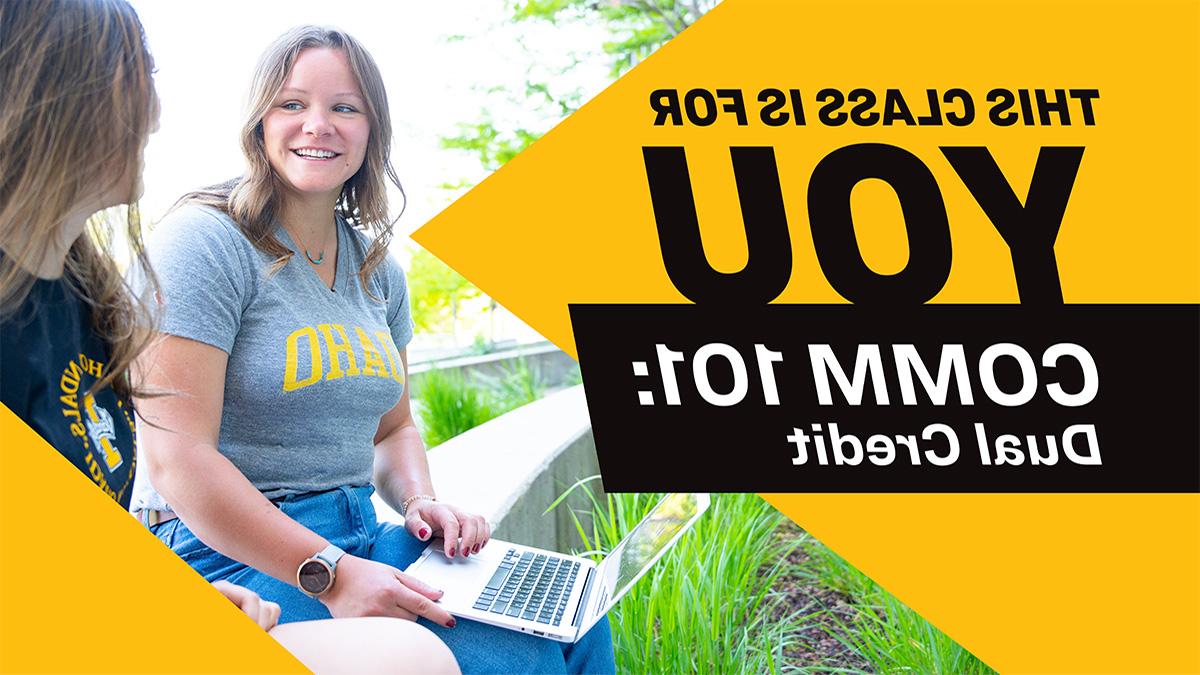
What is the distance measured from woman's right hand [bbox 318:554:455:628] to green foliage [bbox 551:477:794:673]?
976 millimetres

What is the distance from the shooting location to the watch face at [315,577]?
63.6 inches

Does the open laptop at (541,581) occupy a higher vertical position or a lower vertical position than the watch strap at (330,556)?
lower

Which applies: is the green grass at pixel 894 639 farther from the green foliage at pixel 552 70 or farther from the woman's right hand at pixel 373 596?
the green foliage at pixel 552 70

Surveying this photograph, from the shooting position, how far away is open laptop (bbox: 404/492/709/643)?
165 cm

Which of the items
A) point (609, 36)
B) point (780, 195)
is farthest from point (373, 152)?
point (609, 36)

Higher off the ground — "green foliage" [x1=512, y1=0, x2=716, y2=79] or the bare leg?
"green foliage" [x1=512, y1=0, x2=716, y2=79]

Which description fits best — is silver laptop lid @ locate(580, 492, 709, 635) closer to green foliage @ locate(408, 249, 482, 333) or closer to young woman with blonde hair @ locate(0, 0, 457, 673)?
young woman with blonde hair @ locate(0, 0, 457, 673)

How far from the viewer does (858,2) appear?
3328mm

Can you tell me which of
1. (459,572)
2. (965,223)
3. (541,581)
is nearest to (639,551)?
(541,581)

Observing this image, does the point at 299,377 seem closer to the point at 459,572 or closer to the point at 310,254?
the point at 310,254

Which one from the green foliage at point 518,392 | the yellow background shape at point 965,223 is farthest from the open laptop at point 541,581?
the green foliage at point 518,392

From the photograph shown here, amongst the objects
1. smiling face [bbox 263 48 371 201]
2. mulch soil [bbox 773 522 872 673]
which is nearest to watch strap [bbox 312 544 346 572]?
smiling face [bbox 263 48 371 201]

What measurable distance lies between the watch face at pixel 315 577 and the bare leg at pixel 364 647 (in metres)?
0.27

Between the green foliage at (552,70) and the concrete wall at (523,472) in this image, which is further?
the green foliage at (552,70)
